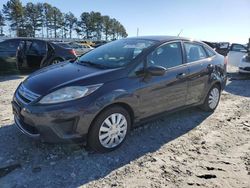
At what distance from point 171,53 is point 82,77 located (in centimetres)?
174

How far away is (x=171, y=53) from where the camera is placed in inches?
189

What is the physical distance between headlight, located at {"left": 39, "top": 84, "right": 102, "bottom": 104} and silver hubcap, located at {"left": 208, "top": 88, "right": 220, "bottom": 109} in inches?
119

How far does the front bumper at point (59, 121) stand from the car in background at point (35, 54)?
6451 mm

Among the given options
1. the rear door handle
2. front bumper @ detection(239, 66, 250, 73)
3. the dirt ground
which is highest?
the rear door handle

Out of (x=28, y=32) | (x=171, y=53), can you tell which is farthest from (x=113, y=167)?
(x=28, y=32)

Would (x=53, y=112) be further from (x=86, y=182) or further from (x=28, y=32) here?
(x=28, y=32)

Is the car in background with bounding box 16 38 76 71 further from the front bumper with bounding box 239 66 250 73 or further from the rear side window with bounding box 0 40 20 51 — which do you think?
the front bumper with bounding box 239 66 250 73

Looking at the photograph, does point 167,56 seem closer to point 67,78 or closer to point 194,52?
point 194,52

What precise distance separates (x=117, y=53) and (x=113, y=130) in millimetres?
1373

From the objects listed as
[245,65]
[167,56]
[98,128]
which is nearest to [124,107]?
[98,128]

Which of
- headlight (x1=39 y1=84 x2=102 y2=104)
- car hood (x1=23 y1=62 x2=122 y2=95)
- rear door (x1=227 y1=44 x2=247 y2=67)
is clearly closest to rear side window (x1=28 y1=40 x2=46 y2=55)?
car hood (x1=23 y1=62 x2=122 y2=95)

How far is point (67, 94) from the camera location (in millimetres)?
3566

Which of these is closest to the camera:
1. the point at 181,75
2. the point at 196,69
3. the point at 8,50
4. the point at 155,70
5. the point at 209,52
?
the point at 155,70

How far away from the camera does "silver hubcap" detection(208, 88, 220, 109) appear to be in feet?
18.9
